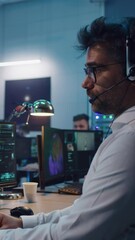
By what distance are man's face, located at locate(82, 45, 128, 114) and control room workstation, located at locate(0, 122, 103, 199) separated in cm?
98

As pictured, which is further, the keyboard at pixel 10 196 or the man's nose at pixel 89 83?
the keyboard at pixel 10 196

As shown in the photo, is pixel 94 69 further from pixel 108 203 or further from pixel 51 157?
pixel 51 157

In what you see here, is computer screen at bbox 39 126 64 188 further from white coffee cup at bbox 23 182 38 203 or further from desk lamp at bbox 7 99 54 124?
white coffee cup at bbox 23 182 38 203

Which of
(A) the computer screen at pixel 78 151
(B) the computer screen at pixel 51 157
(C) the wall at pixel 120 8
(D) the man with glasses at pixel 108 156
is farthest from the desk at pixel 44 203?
(C) the wall at pixel 120 8

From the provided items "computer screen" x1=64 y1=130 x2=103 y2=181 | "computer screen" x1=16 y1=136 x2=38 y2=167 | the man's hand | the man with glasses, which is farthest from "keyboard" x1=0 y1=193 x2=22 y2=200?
"computer screen" x1=16 y1=136 x2=38 y2=167

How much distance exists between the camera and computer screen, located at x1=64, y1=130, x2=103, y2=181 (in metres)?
2.80

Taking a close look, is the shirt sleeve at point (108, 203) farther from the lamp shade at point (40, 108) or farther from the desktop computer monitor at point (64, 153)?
the lamp shade at point (40, 108)

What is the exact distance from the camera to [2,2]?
5.85 meters

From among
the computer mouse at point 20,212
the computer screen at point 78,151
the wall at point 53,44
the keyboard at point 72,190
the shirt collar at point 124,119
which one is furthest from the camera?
the wall at point 53,44

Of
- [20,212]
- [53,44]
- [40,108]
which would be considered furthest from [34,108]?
[53,44]

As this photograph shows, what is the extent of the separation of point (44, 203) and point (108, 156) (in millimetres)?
1094

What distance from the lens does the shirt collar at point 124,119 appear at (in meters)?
1.11

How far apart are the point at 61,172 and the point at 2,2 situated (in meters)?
4.03

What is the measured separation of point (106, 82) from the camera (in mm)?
1225
